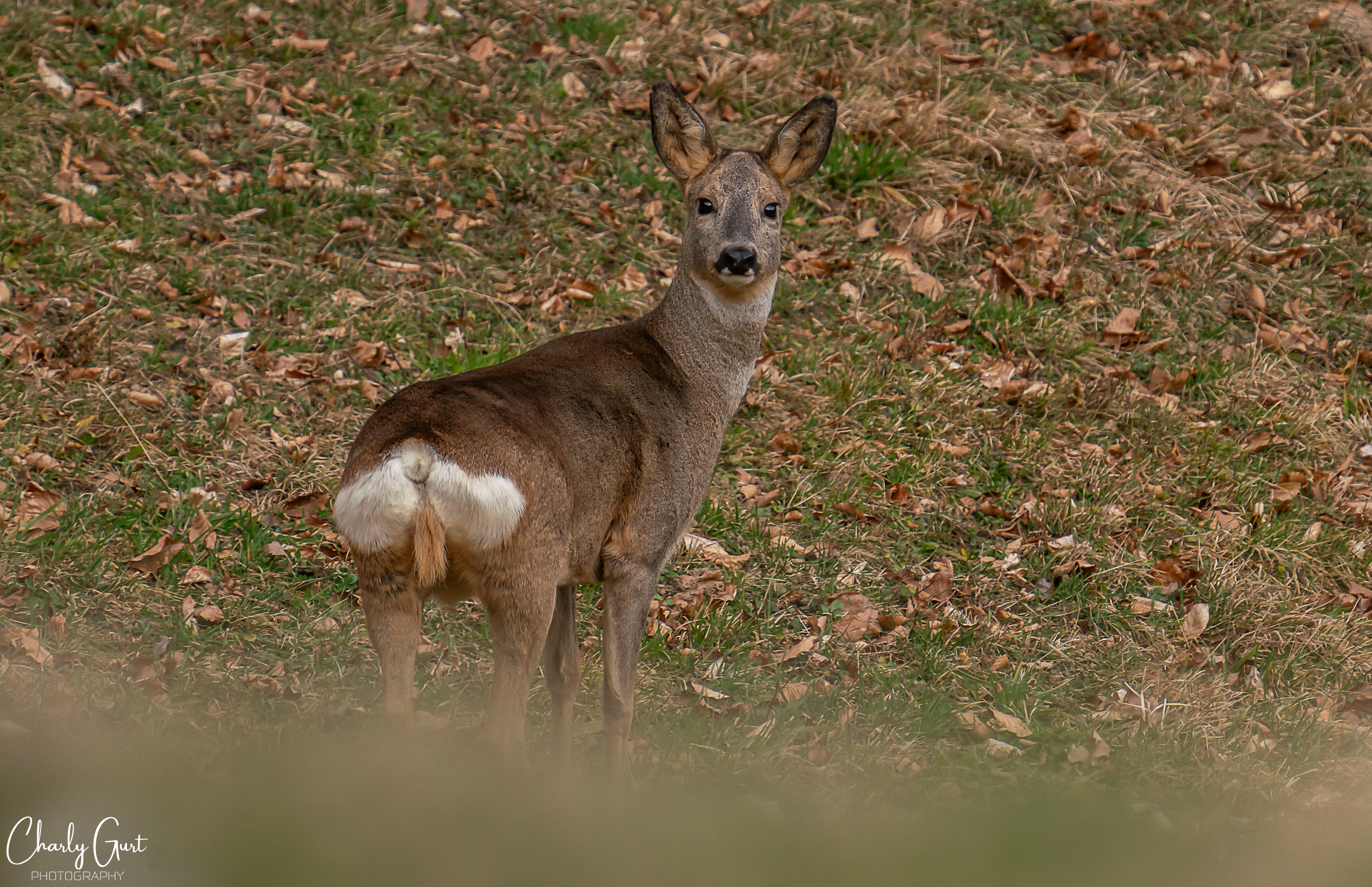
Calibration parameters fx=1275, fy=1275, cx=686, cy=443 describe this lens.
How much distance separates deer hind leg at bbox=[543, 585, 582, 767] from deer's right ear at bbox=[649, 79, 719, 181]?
167 cm

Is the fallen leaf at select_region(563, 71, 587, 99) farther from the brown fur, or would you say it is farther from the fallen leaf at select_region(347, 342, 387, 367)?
the brown fur

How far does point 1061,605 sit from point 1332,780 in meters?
1.33

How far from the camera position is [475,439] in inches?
130

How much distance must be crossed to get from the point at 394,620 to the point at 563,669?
3.95 ft

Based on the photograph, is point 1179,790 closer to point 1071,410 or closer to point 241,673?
point 1071,410

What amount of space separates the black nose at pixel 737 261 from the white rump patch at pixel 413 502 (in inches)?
58.6

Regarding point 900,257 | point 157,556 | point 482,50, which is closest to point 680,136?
point 157,556

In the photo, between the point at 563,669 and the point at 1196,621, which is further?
the point at 1196,621

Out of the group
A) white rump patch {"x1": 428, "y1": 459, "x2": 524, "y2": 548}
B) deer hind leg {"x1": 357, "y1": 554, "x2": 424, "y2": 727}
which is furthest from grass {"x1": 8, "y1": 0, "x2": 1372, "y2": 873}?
white rump patch {"x1": 428, "y1": 459, "x2": 524, "y2": 548}

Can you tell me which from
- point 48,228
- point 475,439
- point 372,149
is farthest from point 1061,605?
point 48,228

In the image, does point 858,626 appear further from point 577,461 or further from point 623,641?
point 577,461

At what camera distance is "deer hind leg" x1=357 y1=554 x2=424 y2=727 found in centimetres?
320

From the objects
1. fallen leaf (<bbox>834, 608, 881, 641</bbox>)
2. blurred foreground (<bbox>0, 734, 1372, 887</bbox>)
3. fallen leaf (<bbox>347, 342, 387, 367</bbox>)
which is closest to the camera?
blurred foreground (<bbox>0, 734, 1372, 887</bbox>)

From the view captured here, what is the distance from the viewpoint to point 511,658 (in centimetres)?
338
